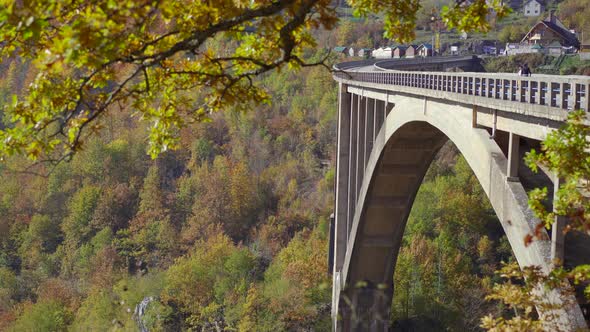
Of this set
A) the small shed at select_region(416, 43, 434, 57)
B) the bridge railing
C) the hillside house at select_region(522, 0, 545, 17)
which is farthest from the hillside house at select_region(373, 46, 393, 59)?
the bridge railing

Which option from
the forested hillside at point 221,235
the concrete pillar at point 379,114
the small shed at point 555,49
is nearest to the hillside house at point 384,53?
the forested hillside at point 221,235

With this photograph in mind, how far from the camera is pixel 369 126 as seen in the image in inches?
944

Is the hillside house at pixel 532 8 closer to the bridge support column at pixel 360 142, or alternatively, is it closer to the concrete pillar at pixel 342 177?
the concrete pillar at pixel 342 177

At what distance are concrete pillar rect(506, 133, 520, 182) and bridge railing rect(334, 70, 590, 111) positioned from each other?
2.09 ft

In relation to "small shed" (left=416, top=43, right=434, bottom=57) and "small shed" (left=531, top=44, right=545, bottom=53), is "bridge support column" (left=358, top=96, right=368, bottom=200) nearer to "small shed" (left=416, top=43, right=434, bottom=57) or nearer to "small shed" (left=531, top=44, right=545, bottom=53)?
"small shed" (left=531, top=44, right=545, bottom=53)

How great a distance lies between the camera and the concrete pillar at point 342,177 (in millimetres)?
27328

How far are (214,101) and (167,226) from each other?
4700cm

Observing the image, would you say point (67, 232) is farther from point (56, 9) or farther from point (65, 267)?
point (56, 9)

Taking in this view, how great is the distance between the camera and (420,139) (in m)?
21.7

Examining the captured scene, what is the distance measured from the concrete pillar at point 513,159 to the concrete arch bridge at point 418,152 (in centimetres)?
2

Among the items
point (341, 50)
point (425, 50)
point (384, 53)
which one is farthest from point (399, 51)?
point (341, 50)

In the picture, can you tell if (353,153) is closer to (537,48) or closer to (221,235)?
(221,235)

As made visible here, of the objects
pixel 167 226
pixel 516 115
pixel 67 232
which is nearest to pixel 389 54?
pixel 167 226

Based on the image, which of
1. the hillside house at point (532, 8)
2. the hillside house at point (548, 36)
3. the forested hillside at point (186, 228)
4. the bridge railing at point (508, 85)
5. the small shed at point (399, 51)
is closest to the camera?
the bridge railing at point (508, 85)
